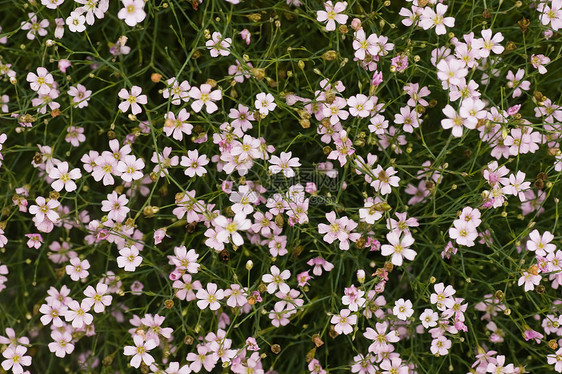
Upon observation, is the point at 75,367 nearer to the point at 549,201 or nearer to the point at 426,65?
the point at 426,65

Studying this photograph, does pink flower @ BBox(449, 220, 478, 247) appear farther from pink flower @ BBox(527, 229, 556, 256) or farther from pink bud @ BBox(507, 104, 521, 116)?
pink bud @ BBox(507, 104, 521, 116)

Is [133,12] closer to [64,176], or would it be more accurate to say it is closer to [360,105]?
[64,176]

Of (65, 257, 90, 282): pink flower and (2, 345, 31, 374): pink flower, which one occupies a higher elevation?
(65, 257, 90, 282): pink flower

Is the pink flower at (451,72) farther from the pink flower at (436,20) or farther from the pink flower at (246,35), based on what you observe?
the pink flower at (246,35)

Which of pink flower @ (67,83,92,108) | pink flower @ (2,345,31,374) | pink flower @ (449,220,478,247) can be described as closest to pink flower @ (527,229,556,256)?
pink flower @ (449,220,478,247)

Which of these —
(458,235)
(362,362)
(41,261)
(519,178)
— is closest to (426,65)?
(519,178)

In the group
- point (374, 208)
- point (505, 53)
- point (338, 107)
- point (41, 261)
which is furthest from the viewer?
point (41, 261)

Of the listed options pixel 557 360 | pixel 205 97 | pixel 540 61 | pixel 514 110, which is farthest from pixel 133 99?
pixel 557 360
